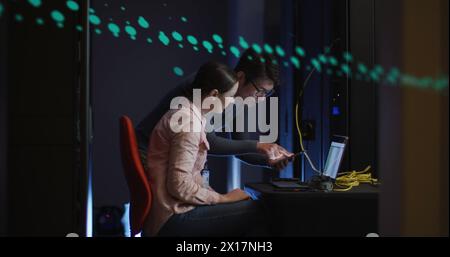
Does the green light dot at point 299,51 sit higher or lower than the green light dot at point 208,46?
lower

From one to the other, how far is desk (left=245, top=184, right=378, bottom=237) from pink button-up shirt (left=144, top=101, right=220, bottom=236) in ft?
0.84

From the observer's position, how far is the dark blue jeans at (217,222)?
1811 mm

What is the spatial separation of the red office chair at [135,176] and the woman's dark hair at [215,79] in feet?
1.17

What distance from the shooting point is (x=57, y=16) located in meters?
2.73

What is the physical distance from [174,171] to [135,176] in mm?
164

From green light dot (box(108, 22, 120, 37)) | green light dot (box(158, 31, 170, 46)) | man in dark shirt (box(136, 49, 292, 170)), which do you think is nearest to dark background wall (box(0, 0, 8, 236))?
man in dark shirt (box(136, 49, 292, 170))

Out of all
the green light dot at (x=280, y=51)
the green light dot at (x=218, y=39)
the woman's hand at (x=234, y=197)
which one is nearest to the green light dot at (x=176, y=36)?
the green light dot at (x=218, y=39)

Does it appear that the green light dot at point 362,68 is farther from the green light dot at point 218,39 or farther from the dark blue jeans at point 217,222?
the green light dot at point 218,39

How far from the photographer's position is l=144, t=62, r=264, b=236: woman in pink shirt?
179 centimetres

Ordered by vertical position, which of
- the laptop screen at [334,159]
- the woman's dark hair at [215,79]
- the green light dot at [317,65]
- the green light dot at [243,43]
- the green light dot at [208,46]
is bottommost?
the laptop screen at [334,159]

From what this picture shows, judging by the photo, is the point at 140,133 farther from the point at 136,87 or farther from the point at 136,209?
the point at 136,87

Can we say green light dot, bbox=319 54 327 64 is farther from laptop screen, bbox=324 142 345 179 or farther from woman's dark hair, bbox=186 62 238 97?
woman's dark hair, bbox=186 62 238 97

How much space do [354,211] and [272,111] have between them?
1.90 metres
